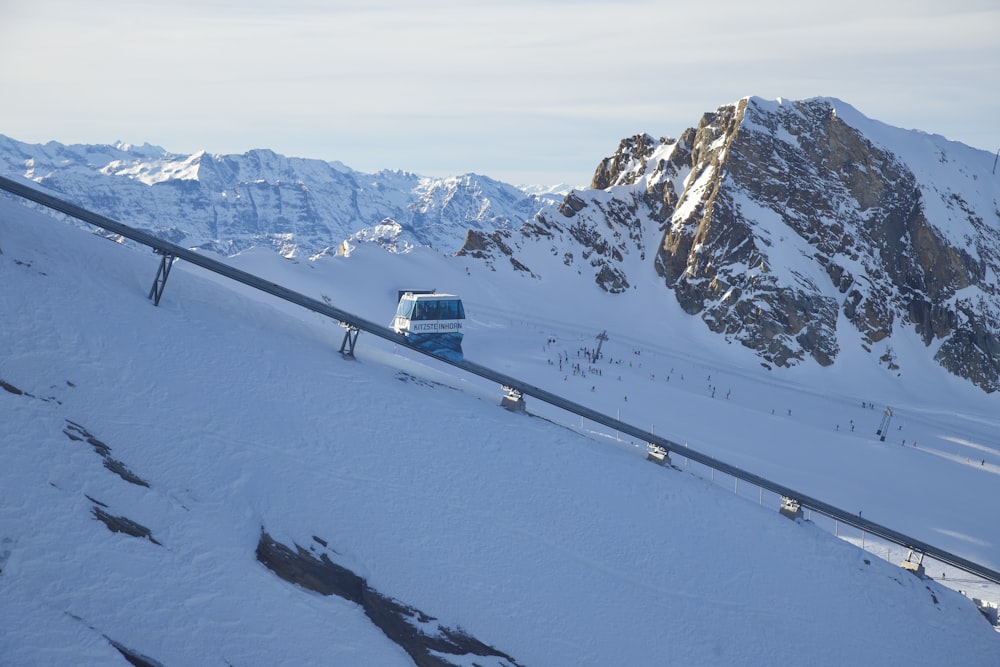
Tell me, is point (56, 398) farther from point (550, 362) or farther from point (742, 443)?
point (550, 362)

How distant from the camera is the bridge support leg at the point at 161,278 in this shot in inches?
1421

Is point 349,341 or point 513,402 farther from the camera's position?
point 513,402

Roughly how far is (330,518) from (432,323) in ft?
62.5

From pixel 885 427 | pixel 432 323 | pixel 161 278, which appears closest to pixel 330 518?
pixel 161 278

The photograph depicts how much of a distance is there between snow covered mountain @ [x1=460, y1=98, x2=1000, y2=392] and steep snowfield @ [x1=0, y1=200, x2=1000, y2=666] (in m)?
66.5

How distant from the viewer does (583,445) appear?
131 feet

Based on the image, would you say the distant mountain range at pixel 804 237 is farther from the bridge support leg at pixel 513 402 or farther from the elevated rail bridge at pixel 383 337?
the bridge support leg at pixel 513 402

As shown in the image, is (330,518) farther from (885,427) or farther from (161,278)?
(885,427)

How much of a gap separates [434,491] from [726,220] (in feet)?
337

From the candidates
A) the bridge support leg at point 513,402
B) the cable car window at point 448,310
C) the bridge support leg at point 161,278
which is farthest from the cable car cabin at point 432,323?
the bridge support leg at point 161,278

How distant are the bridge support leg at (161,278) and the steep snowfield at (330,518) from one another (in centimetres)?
76

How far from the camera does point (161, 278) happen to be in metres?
37.5

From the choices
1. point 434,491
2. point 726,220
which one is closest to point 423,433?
point 434,491

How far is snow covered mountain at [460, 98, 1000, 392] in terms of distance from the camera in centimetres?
11069
